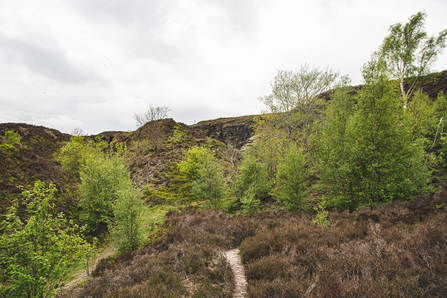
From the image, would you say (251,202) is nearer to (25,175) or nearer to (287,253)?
(287,253)

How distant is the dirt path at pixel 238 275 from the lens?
508 cm

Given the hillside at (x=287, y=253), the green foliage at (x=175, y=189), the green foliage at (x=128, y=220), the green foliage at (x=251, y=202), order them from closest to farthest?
1. the hillside at (x=287, y=253)
2. the green foliage at (x=128, y=220)
3. the green foliage at (x=251, y=202)
4. the green foliage at (x=175, y=189)

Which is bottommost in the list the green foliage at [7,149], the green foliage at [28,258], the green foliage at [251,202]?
the green foliage at [251,202]

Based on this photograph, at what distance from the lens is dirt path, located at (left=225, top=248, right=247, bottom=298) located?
5.08 m

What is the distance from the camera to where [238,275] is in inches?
243

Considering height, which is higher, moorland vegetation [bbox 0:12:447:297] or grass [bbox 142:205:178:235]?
moorland vegetation [bbox 0:12:447:297]

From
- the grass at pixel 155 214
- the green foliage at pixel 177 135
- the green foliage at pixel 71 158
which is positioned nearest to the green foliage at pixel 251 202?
the grass at pixel 155 214

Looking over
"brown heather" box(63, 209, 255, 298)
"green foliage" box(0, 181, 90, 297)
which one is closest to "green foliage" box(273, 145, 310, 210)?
"brown heather" box(63, 209, 255, 298)

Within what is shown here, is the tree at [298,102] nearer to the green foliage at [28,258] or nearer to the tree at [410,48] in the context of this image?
the tree at [410,48]

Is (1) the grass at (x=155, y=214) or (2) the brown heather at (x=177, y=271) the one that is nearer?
(2) the brown heather at (x=177, y=271)

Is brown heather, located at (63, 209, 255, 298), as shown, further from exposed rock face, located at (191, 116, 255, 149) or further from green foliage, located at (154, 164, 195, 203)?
exposed rock face, located at (191, 116, 255, 149)

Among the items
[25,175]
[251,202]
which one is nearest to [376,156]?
[251,202]

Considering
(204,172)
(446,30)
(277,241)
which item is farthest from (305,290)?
(446,30)

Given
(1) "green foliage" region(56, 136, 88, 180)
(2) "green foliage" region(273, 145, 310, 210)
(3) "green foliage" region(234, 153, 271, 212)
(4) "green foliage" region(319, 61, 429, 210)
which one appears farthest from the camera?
(1) "green foliage" region(56, 136, 88, 180)
